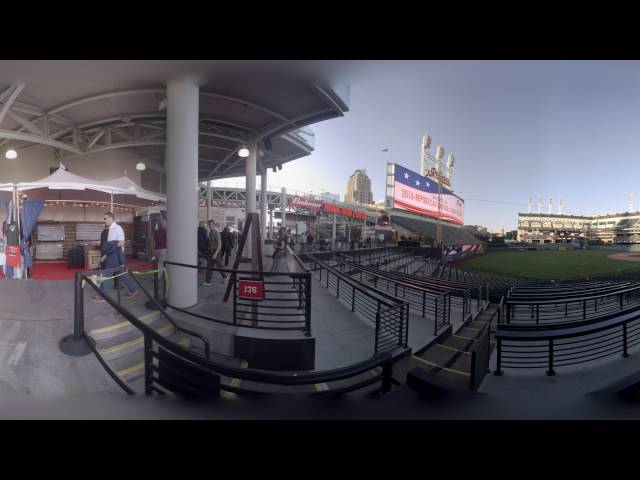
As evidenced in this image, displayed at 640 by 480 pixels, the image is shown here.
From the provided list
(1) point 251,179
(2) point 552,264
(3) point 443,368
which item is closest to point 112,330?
(1) point 251,179

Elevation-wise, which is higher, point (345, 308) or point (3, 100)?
point (3, 100)

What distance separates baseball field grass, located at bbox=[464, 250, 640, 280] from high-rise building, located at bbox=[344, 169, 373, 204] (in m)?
1.26

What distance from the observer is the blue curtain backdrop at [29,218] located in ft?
8.96

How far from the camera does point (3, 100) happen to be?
2.75 m

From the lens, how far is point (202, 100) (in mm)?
2199

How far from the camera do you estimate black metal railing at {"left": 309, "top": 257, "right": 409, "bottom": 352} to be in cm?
144

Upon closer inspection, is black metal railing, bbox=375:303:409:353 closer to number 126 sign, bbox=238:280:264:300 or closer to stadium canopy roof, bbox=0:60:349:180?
number 126 sign, bbox=238:280:264:300

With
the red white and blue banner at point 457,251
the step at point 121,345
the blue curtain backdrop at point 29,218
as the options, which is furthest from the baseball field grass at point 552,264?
the blue curtain backdrop at point 29,218

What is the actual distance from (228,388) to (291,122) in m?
2.37

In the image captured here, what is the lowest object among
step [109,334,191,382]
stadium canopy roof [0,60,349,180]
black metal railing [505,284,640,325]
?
step [109,334,191,382]

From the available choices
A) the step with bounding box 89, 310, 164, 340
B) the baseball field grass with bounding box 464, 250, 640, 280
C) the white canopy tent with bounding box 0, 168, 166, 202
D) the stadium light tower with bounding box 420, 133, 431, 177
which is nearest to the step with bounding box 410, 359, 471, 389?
the baseball field grass with bounding box 464, 250, 640, 280

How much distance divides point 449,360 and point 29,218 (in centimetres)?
515
